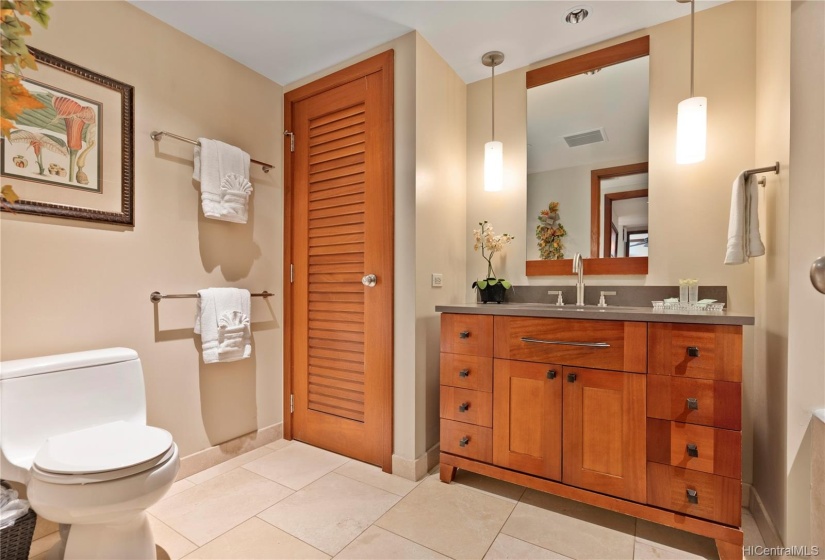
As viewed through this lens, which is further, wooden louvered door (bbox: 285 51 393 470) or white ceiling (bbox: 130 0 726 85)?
wooden louvered door (bbox: 285 51 393 470)

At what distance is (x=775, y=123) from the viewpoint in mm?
1595

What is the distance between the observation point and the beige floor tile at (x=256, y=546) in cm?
147

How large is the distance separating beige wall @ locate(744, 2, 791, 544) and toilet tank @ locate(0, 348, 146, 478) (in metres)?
2.62

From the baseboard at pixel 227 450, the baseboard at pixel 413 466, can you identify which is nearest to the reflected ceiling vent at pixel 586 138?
the baseboard at pixel 413 466

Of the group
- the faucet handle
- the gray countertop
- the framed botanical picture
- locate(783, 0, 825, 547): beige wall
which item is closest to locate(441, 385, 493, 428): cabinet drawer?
the gray countertop

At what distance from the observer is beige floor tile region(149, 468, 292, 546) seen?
163cm

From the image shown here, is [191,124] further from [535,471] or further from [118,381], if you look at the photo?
[535,471]

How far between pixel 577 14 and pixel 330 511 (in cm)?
275

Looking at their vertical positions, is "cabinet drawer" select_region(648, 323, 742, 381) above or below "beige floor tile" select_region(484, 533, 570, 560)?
above

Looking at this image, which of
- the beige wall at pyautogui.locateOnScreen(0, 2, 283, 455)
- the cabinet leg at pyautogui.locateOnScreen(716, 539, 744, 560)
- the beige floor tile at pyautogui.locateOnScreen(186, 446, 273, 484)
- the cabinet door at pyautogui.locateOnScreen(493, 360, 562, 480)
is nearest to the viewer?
the cabinet leg at pyautogui.locateOnScreen(716, 539, 744, 560)

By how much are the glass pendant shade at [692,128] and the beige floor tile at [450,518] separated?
1902 millimetres

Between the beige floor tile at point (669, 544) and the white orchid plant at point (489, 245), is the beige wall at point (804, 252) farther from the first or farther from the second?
the white orchid plant at point (489, 245)

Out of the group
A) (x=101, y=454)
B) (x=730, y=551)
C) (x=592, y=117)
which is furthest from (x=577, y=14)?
(x=101, y=454)

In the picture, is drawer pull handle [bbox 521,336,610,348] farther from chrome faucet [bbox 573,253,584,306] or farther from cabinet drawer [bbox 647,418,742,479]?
chrome faucet [bbox 573,253,584,306]
